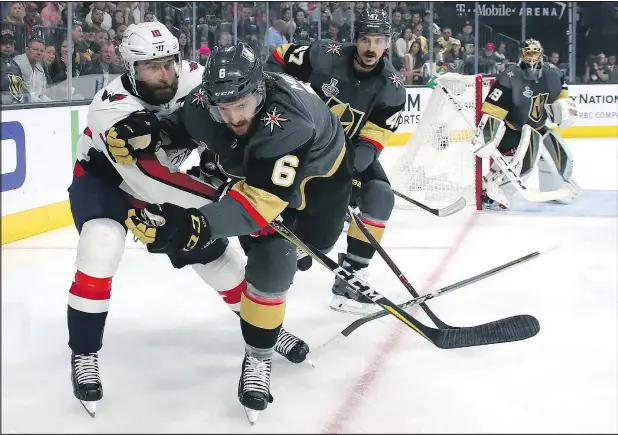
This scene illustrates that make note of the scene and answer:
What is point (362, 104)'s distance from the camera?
10.2 ft

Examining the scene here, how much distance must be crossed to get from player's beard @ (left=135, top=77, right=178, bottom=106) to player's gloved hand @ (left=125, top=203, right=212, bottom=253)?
54cm

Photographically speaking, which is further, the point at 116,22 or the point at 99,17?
the point at 116,22

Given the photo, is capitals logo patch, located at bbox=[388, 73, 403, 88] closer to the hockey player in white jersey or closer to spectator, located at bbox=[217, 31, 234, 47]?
the hockey player in white jersey

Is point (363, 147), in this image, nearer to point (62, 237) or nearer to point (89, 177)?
point (89, 177)

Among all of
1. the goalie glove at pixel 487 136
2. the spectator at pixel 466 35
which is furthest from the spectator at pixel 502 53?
the goalie glove at pixel 487 136

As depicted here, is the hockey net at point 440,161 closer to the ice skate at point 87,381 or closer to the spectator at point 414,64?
the ice skate at point 87,381

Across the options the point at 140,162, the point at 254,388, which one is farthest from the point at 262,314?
the point at 140,162

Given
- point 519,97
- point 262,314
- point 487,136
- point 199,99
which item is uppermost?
point 199,99

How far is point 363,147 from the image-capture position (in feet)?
9.95

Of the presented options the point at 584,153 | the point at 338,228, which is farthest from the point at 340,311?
the point at 584,153

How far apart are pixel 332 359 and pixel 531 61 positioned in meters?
3.48

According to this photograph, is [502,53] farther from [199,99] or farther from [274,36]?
[199,99]

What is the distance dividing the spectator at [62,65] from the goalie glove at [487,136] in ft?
8.03

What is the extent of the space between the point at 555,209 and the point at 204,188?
12.1 feet
